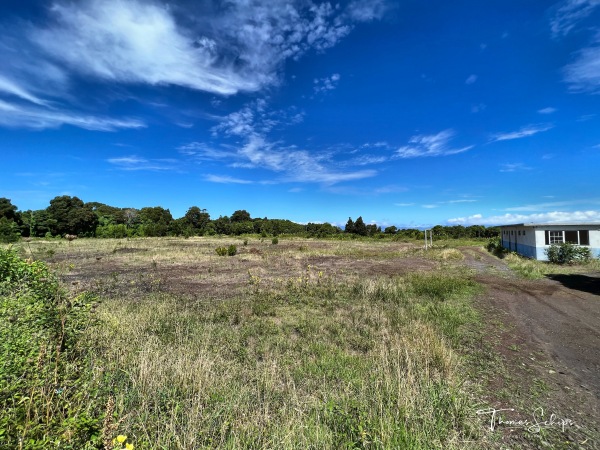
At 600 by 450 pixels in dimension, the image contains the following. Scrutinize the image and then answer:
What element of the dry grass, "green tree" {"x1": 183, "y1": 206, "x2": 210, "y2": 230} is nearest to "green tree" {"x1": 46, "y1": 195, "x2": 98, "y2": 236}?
"green tree" {"x1": 183, "y1": 206, "x2": 210, "y2": 230}

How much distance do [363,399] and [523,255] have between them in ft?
101

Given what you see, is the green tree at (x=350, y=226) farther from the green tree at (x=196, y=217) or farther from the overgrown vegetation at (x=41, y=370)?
the overgrown vegetation at (x=41, y=370)

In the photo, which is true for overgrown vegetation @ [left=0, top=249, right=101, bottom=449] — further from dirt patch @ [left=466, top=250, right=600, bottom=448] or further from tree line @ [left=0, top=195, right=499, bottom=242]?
tree line @ [left=0, top=195, right=499, bottom=242]

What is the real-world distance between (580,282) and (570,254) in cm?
849

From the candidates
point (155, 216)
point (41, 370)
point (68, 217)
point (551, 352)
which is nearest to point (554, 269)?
point (551, 352)

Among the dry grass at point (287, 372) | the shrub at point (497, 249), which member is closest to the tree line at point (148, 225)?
the shrub at point (497, 249)

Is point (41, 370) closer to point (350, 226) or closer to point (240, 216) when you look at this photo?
point (350, 226)

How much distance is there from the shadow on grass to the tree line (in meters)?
49.0

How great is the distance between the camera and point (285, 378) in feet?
15.1

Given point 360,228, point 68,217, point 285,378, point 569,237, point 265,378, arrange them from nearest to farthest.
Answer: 1. point 265,378
2. point 285,378
3. point 569,237
4. point 68,217
5. point 360,228

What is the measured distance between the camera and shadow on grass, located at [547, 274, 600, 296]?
12419 mm

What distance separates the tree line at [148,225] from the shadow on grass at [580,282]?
161 feet

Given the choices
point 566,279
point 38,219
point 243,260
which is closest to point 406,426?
point 566,279

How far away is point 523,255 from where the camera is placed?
89.1ft
